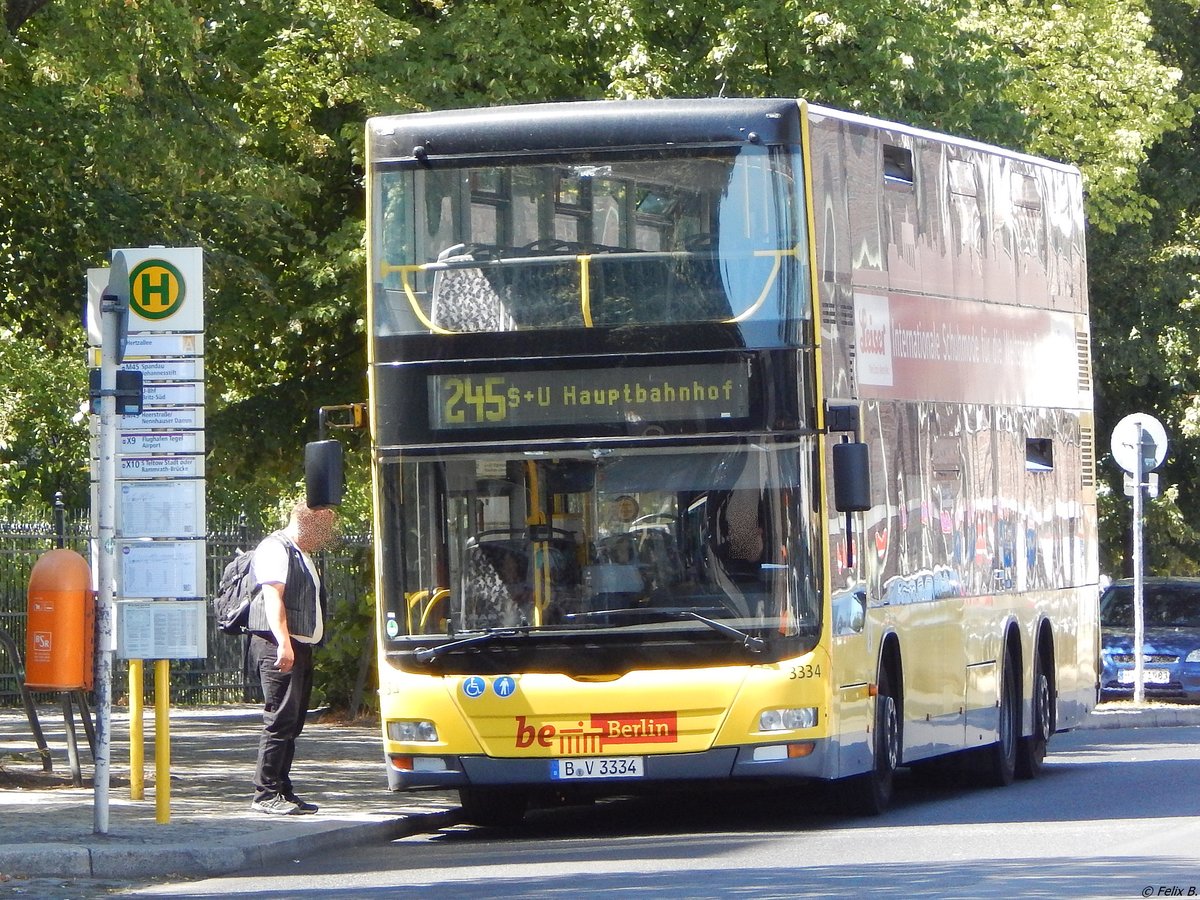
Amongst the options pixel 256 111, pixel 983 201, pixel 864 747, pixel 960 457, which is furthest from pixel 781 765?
pixel 256 111

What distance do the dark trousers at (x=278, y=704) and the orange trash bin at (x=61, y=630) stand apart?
1135 millimetres

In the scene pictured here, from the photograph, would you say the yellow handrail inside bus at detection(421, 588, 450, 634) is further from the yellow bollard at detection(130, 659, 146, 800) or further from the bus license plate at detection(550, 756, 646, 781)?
the yellow bollard at detection(130, 659, 146, 800)

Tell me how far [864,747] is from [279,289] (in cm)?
1215

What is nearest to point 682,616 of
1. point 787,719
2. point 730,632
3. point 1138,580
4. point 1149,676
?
point 730,632

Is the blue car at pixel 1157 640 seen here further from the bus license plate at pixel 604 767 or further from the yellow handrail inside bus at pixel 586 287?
the yellow handrail inside bus at pixel 586 287

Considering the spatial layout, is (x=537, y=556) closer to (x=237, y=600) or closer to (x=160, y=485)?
(x=237, y=600)

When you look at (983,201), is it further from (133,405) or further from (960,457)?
(133,405)

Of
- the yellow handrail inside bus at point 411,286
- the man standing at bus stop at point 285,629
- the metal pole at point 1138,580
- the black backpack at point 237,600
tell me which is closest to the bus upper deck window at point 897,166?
the yellow handrail inside bus at point 411,286

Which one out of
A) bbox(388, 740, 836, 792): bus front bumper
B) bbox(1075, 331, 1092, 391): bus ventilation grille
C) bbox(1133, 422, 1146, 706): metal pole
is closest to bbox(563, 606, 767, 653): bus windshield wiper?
bbox(388, 740, 836, 792): bus front bumper

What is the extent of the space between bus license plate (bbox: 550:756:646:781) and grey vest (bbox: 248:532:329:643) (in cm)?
168

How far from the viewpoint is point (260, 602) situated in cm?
1366

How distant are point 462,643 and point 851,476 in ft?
7.46

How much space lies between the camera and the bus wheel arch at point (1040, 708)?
17.9 metres

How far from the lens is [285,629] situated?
533 inches
